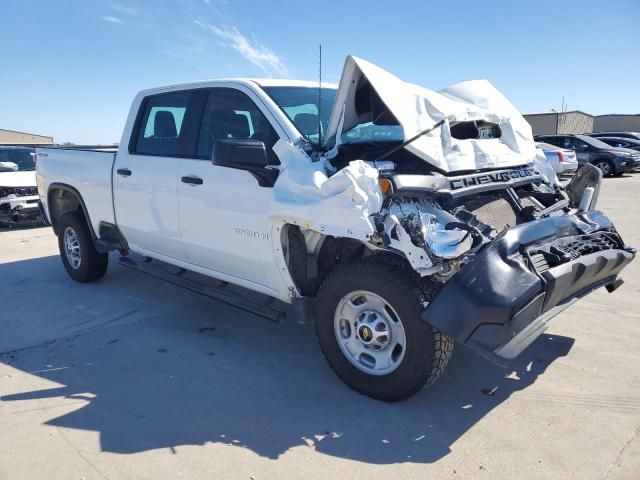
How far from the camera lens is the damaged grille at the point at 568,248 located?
3.10m

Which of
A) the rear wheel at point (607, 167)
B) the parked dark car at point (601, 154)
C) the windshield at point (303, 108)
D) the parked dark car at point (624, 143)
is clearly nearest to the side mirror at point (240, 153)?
the windshield at point (303, 108)

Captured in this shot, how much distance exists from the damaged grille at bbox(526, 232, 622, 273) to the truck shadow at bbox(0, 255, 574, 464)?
3.04 ft

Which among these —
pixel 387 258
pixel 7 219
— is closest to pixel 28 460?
pixel 387 258

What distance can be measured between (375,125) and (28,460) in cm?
290

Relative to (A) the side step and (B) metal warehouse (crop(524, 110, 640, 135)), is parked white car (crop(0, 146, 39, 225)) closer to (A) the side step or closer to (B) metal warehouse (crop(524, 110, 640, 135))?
(A) the side step

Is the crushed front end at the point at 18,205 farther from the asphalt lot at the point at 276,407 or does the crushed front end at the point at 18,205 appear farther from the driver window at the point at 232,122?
A: the driver window at the point at 232,122

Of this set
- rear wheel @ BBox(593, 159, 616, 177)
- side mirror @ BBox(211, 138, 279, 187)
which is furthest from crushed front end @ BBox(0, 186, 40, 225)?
rear wheel @ BBox(593, 159, 616, 177)

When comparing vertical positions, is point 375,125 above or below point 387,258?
above

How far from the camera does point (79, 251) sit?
6.09 metres

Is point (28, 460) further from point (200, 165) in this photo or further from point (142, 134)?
point (142, 134)

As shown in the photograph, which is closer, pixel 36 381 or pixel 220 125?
pixel 36 381

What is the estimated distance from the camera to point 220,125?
14.2ft

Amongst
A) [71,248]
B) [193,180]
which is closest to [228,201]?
[193,180]

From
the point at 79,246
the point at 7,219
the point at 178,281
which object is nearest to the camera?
the point at 178,281
